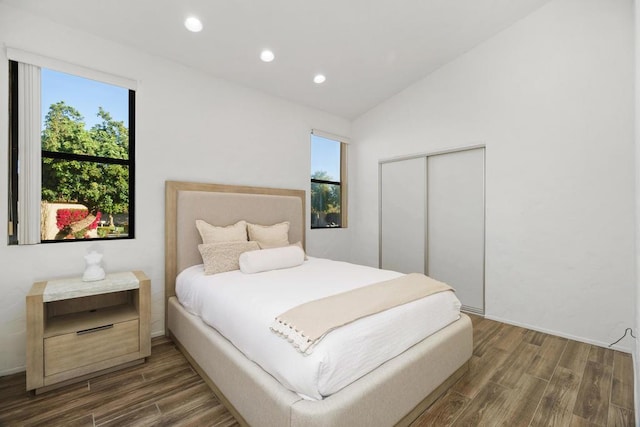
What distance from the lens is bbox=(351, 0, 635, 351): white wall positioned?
8.46 ft

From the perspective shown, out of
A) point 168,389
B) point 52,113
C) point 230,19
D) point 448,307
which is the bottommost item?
point 168,389

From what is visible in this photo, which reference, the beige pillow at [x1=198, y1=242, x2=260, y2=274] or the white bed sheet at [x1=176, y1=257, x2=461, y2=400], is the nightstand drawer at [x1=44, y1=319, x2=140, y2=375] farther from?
the beige pillow at [x1=198, y1=242, x2=260, y2=274]

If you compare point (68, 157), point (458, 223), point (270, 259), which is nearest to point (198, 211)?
point (270, 259)

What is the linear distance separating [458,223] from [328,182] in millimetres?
1890

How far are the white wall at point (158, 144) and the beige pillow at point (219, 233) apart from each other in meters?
0.38

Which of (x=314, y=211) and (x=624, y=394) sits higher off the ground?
(x=314, y=211)

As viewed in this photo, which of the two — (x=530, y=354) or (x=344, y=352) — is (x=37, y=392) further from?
(x=530, y=354)

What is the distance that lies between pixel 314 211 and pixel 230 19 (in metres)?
2.50

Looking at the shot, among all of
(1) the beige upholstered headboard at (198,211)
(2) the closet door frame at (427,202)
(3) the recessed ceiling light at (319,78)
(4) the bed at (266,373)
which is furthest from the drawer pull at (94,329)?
(2) the closet door frame at (427,202)

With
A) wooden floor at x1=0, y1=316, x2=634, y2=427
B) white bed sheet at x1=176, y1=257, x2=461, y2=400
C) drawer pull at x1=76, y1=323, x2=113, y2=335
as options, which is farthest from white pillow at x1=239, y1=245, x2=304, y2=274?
drawer pull at x1=76, y1=323, x2=113, y2=335

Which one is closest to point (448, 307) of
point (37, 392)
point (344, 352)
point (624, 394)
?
point (344, 352)

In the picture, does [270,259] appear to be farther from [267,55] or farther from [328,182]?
[328,182]

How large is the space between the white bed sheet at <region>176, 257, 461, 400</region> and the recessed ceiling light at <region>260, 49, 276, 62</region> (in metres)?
2.12

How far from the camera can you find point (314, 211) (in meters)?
4.32
